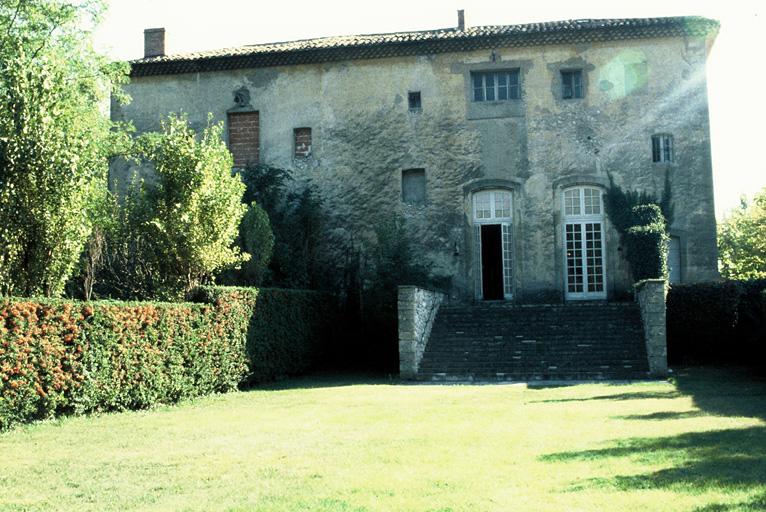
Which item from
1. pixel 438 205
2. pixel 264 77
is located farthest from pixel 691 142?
pixel 264 77

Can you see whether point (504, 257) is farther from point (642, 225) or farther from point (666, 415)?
point (666, 415)

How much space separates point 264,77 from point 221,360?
1135 cm

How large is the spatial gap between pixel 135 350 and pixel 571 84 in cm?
1466

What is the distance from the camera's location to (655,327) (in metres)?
15.6

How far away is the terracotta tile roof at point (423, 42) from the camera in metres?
21.2

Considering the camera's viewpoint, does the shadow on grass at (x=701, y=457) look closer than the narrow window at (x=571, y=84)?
Yes

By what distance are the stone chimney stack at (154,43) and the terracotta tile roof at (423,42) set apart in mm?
463

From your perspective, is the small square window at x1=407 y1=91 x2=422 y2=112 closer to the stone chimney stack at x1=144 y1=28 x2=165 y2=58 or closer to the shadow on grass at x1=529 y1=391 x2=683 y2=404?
the stone chimney stack at x1=144 y1=28 x2=165 y2=58

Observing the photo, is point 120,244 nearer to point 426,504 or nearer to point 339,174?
point 339,174

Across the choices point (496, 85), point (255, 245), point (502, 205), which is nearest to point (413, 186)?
point (502, 205)

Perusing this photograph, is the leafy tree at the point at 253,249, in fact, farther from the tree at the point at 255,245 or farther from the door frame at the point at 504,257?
the door frame at the point at 504,257

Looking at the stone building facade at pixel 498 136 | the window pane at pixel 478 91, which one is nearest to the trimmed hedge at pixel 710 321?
the stone building facade at pixel 498 136

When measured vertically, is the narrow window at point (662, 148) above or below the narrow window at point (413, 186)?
above

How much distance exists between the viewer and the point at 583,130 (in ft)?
70.5
